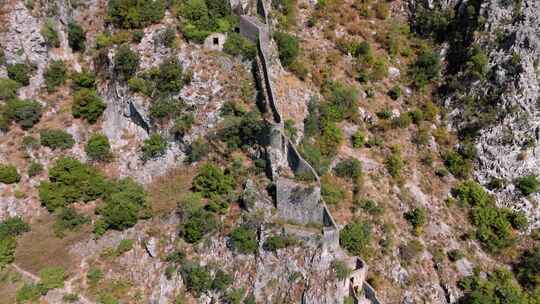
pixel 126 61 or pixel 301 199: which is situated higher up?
pixel 126 61

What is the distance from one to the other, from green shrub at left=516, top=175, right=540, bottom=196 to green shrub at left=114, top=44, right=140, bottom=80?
124 feet

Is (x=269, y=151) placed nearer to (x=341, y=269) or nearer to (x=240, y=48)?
(x=341, y=269)

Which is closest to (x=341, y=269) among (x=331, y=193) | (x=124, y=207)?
(x=331, y=193)

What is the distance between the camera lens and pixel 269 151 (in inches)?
1412

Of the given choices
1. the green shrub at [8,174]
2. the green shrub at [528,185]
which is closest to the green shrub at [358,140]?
the green shrub at [528,185]

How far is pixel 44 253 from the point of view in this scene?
3684 centimetres

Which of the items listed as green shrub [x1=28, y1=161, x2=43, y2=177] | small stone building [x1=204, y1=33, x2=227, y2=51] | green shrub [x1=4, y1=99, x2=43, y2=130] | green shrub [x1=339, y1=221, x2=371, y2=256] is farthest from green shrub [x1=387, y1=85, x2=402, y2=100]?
green shrub [x1=4, y1=99, x2=43, y2=130]

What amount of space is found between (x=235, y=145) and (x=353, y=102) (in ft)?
40.4

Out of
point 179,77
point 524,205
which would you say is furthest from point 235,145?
point 524,205

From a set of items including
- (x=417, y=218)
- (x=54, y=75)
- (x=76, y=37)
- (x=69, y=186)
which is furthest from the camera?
(x=76, y=37)

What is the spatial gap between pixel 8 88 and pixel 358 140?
115ft

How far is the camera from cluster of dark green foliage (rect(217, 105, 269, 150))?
3691 cm

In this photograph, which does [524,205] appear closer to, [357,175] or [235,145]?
[357,175]

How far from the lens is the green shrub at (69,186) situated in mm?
38938
